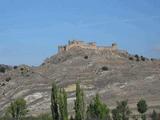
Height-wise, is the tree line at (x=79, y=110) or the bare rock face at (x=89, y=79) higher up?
the bare rock face at (x=89, y=79)

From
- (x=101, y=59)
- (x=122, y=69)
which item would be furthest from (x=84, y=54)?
(x=122, y=69)

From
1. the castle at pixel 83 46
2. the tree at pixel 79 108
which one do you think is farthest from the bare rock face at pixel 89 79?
the tree at pixel 79 108

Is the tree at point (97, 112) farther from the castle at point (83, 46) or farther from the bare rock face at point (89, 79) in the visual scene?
the castle at point (83, 46)

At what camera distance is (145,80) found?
419ft

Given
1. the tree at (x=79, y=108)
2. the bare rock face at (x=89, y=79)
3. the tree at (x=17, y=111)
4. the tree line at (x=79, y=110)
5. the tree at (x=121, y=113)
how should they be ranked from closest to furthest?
1. the tree line at (x=79, y=110)
2. the tree at (x=79, y=108)
3. the tree at (x=121, y=113)
4. the tree at (x=17, y=111)
5. the bare rock face at (x=89, y=79)

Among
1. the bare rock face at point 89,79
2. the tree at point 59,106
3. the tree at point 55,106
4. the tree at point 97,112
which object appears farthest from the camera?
the bare rock face at point 89,79

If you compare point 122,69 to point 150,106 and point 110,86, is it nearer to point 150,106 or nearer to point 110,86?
point 110,86

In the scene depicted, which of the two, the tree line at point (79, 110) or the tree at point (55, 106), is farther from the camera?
the tree line at point (79, 110)

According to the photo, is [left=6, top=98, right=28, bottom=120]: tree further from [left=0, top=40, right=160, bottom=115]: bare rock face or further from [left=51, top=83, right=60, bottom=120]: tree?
[left=51, top=83, right=60, bottom=120]: tree

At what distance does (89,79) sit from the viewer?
134m

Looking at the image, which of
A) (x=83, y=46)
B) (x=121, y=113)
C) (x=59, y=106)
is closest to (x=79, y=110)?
(x=59, y=106)

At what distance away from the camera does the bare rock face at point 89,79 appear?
116 metres

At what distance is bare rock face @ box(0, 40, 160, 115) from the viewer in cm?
11650

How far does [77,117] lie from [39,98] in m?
51.4
